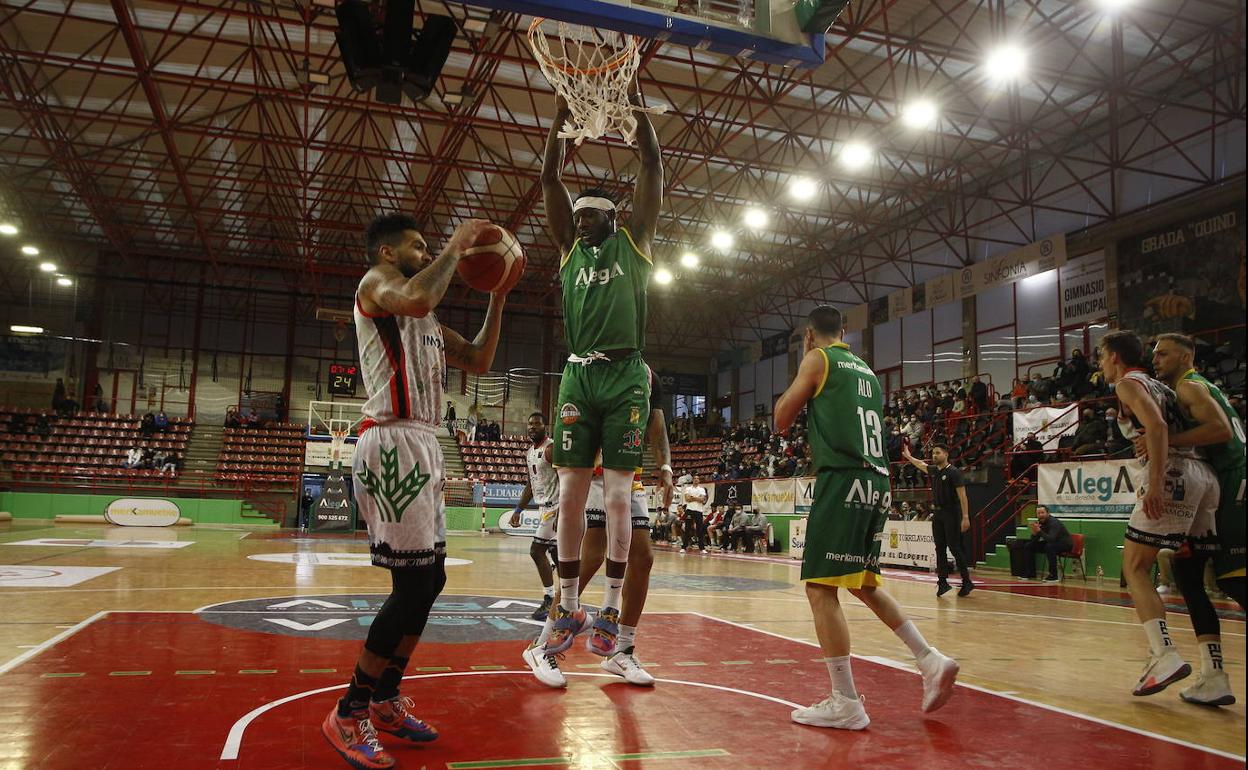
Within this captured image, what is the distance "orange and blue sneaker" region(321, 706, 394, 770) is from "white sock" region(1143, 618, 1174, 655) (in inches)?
156

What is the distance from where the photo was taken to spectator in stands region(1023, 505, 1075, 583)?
12797 millimetres

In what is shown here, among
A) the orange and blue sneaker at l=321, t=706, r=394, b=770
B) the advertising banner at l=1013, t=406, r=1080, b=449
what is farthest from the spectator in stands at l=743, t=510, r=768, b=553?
the orange and blue sneaker at l=321, t=706, r=394, b=770

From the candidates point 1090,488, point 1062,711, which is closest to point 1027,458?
point 1090,488

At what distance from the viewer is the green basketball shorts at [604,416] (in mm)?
4391

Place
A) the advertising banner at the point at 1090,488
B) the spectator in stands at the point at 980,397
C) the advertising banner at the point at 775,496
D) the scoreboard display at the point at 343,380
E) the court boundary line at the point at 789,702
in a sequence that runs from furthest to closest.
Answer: the scoreboard display at the point at 343,380 < the spectator in stands at the point at 980,397 < the advertising banner at the point at 775,496 < the advertising banner at the point at 1090,488 < the court boundary line at the point at 789,702

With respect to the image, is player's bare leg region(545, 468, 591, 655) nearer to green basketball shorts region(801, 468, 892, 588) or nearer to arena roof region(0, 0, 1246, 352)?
green basketball shorts region(801, 468, 892, 588)

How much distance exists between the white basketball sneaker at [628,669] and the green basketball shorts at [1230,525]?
3105 mm

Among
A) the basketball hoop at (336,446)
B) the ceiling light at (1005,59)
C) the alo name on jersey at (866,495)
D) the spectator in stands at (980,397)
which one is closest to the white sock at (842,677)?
the alo name on jersey at (866,495)

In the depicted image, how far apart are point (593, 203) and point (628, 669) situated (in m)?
2.45

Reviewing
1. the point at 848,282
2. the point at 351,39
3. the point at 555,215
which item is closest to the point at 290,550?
the point at 351,39

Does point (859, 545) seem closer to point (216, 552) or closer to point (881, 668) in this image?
point (881, 668)

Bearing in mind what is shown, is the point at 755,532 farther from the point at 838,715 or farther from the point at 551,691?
the point at 838,715

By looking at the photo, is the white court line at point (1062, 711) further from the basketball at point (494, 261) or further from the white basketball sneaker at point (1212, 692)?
the basketball at point (494, 261)

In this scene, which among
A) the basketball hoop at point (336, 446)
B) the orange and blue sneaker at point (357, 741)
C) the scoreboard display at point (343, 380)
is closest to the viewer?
the orange and blue sneaker at point (357, 741)
